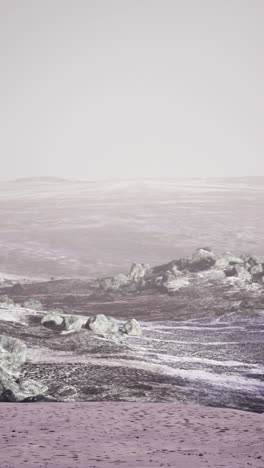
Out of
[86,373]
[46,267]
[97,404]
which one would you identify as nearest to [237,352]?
[86,373]

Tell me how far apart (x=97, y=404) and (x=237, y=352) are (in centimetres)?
852

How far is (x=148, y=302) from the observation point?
29141 millimetres

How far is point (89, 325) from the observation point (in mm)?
21625

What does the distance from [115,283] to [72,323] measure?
11588 mm

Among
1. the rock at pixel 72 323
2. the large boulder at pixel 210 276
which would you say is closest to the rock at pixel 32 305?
the rock at pixel 72 323

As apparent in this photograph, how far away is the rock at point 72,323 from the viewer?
70.1 feet

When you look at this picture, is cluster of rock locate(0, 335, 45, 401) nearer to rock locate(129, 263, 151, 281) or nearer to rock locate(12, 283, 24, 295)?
rock locate(12, 283, 24, 295)

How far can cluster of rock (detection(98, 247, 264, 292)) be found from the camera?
30938 millimetres

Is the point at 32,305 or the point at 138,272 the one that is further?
the point at 138,272

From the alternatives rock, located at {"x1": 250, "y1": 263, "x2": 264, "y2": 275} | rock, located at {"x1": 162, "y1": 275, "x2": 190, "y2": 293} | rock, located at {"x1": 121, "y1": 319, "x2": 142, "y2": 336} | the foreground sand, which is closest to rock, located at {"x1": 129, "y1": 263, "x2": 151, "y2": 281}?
rock, located at {"x1": 162, "y1": 275, "x2": 190, "y2": 293}

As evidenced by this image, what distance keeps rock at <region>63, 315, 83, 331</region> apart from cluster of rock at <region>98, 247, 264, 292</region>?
945cm

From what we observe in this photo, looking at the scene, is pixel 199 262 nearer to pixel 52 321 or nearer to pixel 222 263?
pixel 222 263

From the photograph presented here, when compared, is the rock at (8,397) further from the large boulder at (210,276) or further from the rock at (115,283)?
the rock at (115,283)

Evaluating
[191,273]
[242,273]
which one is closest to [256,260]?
[242,273]
